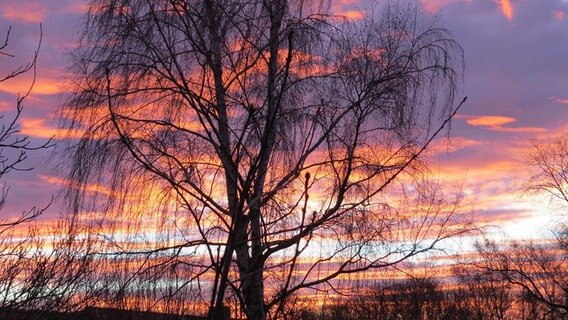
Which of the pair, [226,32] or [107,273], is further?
[107,273]

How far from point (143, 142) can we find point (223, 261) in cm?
863

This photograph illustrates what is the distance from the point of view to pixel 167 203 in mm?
10062

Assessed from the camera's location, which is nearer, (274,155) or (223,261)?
(223,261)

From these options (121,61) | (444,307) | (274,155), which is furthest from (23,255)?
(444,307)

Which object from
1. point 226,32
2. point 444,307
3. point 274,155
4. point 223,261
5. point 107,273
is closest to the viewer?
point 223,261

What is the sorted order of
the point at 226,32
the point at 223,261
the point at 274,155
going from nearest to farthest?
the point at 223,261, the point at 226,32, the point at 274,155

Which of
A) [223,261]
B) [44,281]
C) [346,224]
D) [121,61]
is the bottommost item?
[223,261]

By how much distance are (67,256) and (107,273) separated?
930 millimetres

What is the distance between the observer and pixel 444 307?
145 feet

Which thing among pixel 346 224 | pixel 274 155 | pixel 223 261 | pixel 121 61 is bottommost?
pixel 223 261

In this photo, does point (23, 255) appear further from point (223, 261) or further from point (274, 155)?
point (223, 261)

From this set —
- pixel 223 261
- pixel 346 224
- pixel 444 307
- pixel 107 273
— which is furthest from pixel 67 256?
pixel 444 307

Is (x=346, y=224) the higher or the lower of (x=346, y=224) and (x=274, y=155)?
the lower

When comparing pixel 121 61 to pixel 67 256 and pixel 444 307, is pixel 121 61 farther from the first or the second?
pixel 444 307
